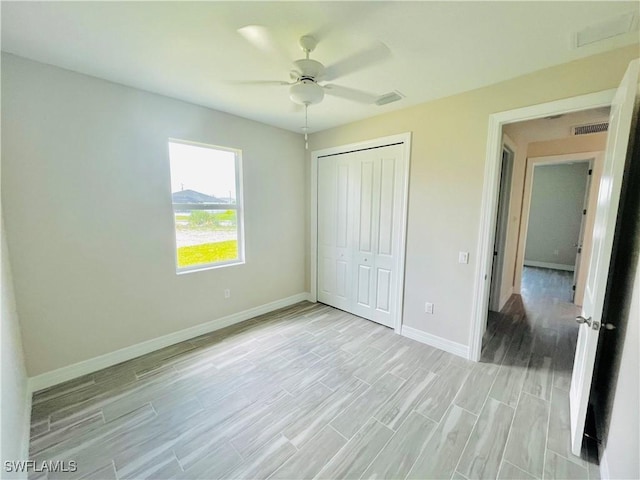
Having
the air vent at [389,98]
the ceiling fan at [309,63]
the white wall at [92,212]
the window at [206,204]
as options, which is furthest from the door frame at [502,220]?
the white wall at [92,212]

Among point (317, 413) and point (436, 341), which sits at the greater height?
point (436, 341)

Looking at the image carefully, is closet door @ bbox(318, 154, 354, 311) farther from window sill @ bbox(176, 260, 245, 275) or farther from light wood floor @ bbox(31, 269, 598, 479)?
window sill @ bbox(176, 260, 245, 275)

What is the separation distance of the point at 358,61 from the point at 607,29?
4.88ft

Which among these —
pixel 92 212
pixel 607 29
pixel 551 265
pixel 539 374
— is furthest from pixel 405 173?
pixel 551 265

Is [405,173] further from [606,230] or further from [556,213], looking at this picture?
[556,213]

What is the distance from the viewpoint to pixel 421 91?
94.1 inches

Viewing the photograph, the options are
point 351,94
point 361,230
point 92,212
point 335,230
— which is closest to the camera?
point 92,212

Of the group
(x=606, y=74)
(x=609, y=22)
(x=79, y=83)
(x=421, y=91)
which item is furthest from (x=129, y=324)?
(x=606, y=74)

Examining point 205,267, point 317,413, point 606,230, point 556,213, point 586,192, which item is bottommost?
point 317,413

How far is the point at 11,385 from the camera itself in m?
1.48

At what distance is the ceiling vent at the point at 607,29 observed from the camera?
1.45 meters

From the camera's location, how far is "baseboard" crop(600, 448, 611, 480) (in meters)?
1.36

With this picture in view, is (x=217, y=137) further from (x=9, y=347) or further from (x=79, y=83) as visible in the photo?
(x=9, y=347)

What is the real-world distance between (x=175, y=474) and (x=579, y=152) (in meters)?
5.95
